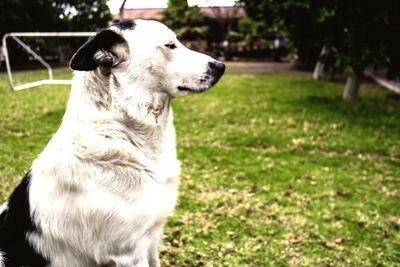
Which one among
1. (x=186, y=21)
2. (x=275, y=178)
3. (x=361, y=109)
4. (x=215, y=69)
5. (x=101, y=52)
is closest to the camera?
(x=101, y=52)

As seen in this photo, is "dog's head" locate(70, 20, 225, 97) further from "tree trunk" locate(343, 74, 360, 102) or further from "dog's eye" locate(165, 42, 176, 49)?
"tree trunk" locate(343, 74, 360, 102)

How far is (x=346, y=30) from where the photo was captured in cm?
1112

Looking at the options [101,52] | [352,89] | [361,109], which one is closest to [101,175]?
[101,52]

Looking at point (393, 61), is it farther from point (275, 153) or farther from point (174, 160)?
point (174, 160)

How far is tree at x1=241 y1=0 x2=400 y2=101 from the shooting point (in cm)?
1008

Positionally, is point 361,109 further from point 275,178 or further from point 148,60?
point 148,60

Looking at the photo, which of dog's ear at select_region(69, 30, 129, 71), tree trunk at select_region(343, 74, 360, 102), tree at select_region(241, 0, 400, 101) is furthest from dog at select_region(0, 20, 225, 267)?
tree trunk at select_region(343, 74, 360, 102)

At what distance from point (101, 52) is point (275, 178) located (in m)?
4.24

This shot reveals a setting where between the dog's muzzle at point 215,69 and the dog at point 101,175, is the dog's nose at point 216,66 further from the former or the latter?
the dog at point 101,175

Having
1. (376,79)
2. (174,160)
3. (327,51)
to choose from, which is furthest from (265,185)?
(376,79)

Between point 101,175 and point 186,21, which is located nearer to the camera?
point 101,175

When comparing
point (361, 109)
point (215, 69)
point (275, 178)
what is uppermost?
point (215, 69)

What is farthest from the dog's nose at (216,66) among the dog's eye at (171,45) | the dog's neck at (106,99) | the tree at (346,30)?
the tree at (346,30)

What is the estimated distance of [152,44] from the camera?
8.66ft
